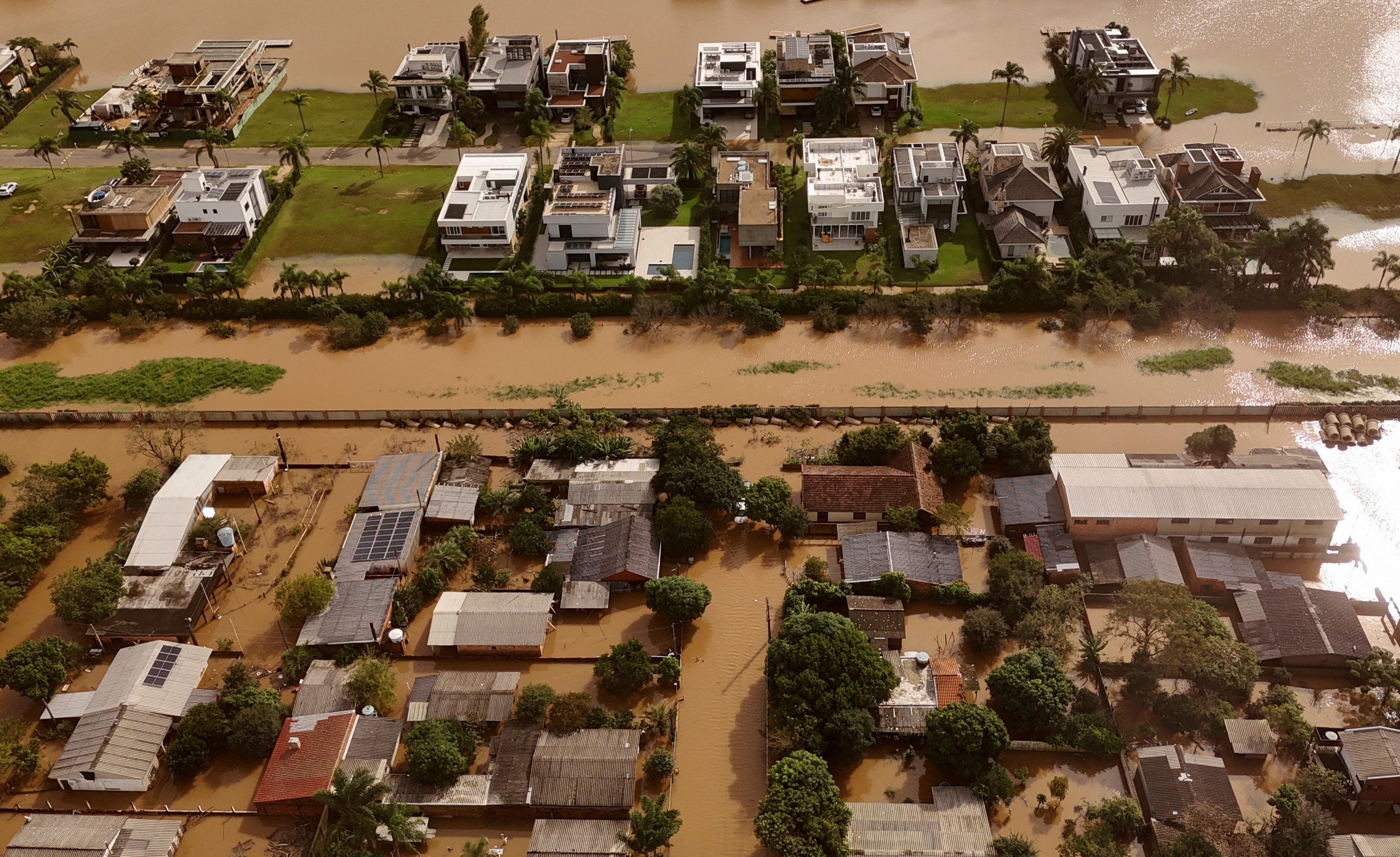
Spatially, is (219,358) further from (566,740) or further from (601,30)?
(601,30)

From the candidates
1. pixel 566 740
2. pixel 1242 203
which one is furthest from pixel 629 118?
pixel 566 740

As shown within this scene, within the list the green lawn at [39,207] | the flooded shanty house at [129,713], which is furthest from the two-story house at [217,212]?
the flooded shanty house at [129,713]

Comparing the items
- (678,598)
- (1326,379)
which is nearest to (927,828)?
(678,598)

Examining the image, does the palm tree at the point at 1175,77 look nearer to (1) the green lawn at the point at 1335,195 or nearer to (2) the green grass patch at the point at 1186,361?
(1) the green lawn at the point at 1335,195

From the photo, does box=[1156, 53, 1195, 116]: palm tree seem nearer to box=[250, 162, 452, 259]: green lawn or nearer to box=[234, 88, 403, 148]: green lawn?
box=[250, 162, 452, 259]: green lawn

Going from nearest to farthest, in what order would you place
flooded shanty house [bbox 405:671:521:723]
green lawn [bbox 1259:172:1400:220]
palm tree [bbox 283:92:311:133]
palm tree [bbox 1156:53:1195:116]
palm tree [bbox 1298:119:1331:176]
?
flooded shanty house [bbox 405:671:521:723] < green lawn [bbox 1259:172:1400:220] < palm tree [bbox 1298:119:1331:176] < palm tree [bbox 1156:53:1195:116] < palm tree [bbox 283:92:311:133]

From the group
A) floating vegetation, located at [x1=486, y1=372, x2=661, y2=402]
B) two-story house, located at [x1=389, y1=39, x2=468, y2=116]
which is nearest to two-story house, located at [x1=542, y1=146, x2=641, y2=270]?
floating vegetation, located at [x1=486, y1=372, x2=661, y2=402]
